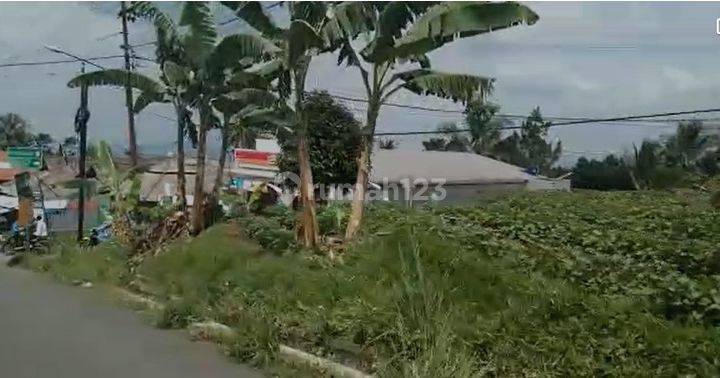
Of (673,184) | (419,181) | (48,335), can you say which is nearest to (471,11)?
(48,335)

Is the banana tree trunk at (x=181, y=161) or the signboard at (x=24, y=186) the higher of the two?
the banana tree trunk at (x=181, y=161)

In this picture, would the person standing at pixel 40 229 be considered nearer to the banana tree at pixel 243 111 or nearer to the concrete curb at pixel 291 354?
the banana tree at pixel 243 111

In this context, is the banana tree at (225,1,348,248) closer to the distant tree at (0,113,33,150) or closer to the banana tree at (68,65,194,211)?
the banana tree at (68,65,194,211)

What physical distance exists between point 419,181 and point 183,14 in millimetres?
19132

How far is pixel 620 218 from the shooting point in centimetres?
1516

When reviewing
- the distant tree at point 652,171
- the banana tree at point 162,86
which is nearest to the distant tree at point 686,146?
the distant tree at point 652,171

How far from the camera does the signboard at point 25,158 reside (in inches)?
1599

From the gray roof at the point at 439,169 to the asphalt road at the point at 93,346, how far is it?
66.1 ft

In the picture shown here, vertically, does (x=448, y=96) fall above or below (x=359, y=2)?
below

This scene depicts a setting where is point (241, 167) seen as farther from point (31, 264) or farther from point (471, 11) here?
point (471, 11)

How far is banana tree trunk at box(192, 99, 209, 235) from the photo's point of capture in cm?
1627

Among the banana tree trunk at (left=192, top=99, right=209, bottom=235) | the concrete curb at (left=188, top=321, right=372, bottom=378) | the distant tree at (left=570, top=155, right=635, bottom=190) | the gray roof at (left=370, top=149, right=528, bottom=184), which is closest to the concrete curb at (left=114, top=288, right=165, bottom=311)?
the concrete curb at (left=188, top=321, right=372, bottom=378)

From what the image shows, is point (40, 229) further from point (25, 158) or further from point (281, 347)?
point (281, 347)

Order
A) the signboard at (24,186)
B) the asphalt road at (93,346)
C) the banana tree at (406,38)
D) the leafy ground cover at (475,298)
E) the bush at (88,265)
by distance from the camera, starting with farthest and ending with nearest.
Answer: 1. the signboard at (24,186)
2. the bush at (88,265)
3. the banana tree at (406,38)
4. the asphalt road at (93,346)
5. the leafy ground cover at (475,298)
